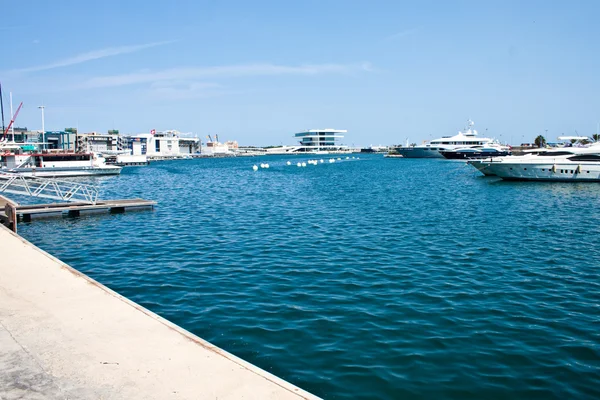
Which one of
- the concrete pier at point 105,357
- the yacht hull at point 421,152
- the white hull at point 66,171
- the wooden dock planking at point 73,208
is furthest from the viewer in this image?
the yacht hull at point 421,152

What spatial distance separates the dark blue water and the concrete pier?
1.97m

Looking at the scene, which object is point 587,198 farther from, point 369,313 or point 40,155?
point 40,155

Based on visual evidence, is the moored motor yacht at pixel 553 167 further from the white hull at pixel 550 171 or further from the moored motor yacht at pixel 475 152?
the moored motor yacht at pixel 475 152

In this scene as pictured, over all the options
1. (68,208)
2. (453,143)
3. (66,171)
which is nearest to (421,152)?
(453,143)

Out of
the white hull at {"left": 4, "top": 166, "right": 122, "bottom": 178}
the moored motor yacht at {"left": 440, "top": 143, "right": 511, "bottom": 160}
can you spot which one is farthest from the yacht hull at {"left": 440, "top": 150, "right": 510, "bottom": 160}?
the white hull at {"left": 4, "top": 166, "right": 122, "bottom": 178}

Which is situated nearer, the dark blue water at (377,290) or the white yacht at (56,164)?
the dark blue water at (377,290)

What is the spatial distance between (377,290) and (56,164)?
7073 centimetres

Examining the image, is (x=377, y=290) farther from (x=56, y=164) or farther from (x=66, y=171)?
(x=56, y=164)

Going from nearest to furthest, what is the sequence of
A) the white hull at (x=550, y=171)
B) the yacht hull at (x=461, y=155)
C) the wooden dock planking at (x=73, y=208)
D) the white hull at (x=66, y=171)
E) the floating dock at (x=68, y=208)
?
the floating dock at (x=68, y=208)
the wooden dock planking at (x=73, y=208)
the white hull at (x=550, y=171)
the white hull at (x=66, y=171)
the yacht hull at (x=461, y=155)

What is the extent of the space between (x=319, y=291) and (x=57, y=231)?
1749 centimetres

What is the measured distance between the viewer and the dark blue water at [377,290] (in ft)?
32.4

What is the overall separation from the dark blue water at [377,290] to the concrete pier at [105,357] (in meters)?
1.97

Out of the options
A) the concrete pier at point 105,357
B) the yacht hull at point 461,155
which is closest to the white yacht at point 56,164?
the concrete pier at point 105,357

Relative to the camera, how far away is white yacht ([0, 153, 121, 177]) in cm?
7012
